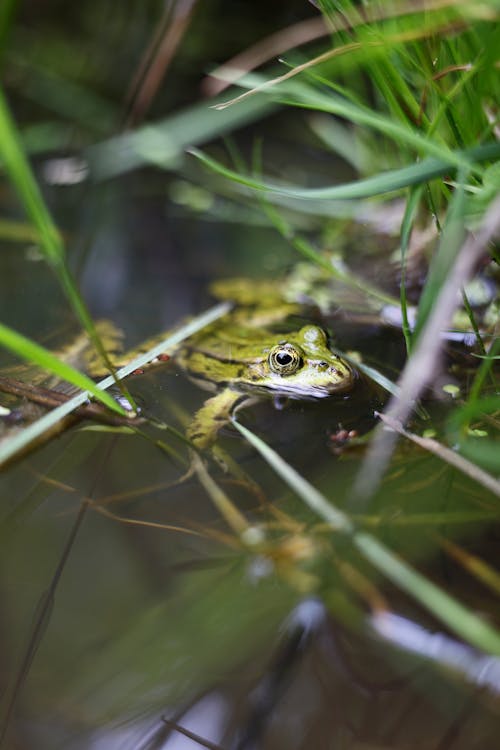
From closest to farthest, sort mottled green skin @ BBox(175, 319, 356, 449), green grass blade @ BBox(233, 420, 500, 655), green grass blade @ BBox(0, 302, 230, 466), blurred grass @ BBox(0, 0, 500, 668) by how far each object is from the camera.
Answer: green grass blade @ BBox(233, 420, 500, 655)
blurred grass @ BBox(0, 0, 500, 668)
green grass blade @ BBox(0, 302, 230, 466)
mottled green skin @ BBox(175, 319, 356, 449)

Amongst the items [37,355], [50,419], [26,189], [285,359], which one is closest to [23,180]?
[26,189]

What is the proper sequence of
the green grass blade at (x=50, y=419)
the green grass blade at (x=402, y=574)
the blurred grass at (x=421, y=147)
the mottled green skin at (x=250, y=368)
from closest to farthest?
the green grass blade at (x=402, y=574), the blurred grass at (x=421, y=147), the green grass blade at (x=50, y=419), the mottled green skin at (x=250, y=368)

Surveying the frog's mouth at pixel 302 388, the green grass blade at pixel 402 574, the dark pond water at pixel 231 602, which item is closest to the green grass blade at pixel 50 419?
the dark pond water at pixel 231 602

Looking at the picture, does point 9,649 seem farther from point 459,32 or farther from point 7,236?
point 7,236

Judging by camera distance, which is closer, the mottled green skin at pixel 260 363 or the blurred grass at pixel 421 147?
the blurred grass at pixel 421 147

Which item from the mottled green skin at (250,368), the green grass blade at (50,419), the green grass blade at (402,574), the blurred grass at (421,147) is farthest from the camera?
the mottled green skin at (250,368)

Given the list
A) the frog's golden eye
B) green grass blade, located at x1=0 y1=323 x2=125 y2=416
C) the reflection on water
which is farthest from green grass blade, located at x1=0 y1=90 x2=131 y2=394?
the frog's golden eye

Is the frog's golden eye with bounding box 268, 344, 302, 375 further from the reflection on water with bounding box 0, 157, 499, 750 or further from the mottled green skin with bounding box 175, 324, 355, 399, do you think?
the reflection on water with bounding box 0, 157, 499, 750

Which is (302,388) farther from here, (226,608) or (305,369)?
(226,608)

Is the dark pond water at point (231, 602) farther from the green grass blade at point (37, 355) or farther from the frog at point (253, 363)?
the green grass blade at point (37, 355)
